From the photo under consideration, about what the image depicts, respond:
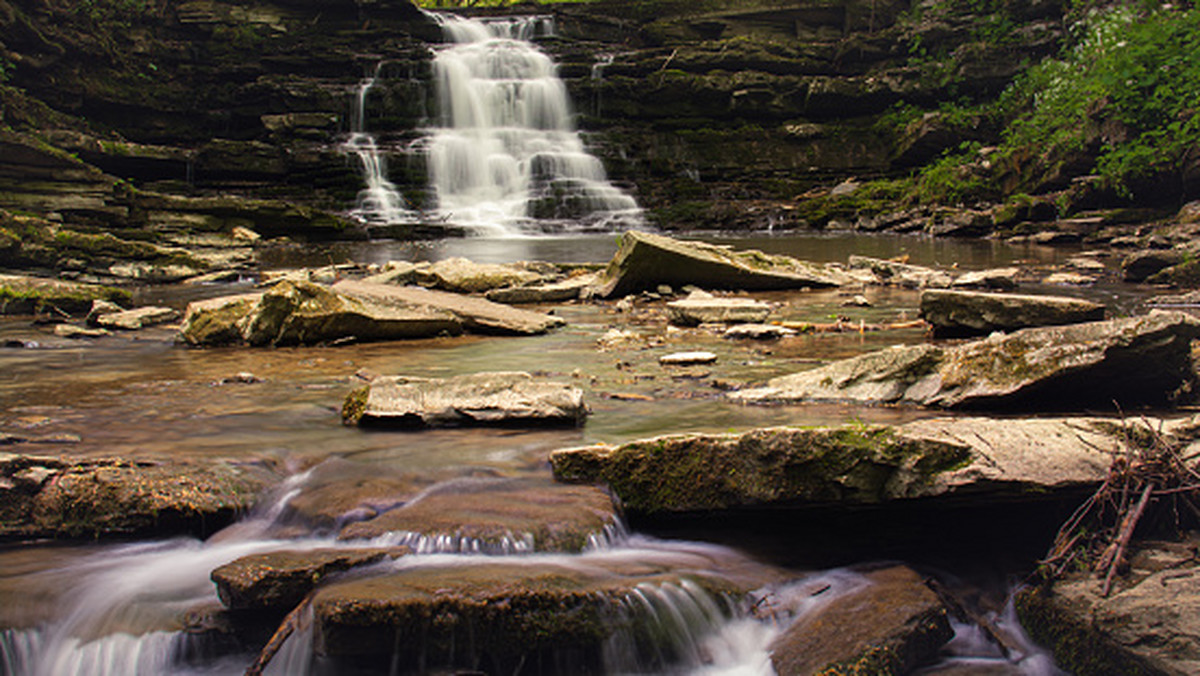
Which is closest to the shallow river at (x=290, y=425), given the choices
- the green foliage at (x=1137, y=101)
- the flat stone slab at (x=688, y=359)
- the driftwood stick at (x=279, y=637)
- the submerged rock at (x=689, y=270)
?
the driftwood stick at (x=279, y=637)

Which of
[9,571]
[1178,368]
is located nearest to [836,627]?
[1178,368]

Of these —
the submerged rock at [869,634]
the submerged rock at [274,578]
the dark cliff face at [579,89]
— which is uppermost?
the dark cliff face at [579,89]

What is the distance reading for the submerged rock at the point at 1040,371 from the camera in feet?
10.8

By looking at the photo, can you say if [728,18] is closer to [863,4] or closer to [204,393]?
[863,4]

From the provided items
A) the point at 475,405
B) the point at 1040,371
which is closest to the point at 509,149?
the point at 475,405

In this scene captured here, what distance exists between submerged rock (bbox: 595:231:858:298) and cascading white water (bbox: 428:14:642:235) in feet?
48.9

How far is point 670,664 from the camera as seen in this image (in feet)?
7.63

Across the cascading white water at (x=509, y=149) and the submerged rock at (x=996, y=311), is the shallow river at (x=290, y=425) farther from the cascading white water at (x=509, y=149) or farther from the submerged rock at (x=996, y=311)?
the cascading white water at (x=509, y=149)

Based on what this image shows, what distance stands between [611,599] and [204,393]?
12.0 ft

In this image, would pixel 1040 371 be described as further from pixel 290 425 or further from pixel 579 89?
pixel 579 89

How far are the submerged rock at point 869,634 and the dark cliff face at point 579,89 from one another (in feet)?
76.7

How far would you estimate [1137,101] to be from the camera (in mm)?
17406

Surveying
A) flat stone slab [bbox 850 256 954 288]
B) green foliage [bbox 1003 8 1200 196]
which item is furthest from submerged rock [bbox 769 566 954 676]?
green foliage [bbox 1003 8 1200 196]

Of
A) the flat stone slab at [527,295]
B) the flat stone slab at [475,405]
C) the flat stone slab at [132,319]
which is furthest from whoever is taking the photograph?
the flat stone slab at [527,295]
